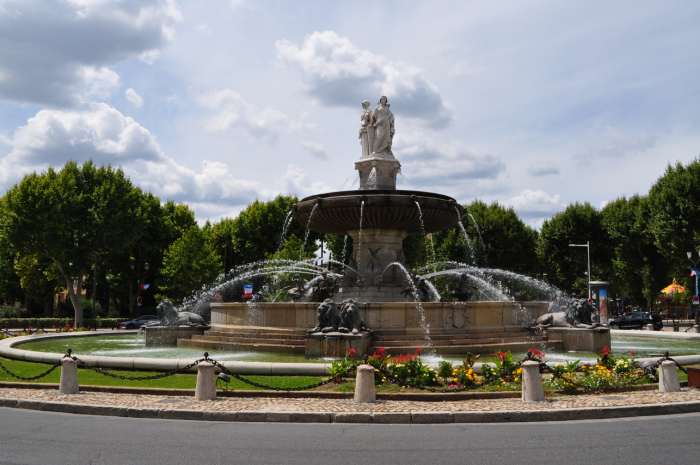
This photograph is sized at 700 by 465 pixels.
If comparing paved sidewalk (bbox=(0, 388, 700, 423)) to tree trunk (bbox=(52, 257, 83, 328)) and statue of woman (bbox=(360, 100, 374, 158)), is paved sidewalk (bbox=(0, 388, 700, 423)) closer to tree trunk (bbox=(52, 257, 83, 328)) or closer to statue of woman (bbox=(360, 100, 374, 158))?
statue of woman (bbox=(360, 100, 374, 158))

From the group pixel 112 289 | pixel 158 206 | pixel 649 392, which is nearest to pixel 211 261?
pixel 158 206

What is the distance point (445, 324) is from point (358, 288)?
5.31 metres

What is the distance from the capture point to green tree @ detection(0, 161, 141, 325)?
39.3m

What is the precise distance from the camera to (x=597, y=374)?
436 inches

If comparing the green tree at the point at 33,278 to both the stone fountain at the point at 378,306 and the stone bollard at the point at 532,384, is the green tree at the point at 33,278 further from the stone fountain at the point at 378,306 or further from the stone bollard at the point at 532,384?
the stone bollard at the point at 532,384

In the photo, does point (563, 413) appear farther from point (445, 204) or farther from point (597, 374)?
point (445, 204)

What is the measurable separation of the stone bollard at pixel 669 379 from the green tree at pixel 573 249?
45542 millimetres

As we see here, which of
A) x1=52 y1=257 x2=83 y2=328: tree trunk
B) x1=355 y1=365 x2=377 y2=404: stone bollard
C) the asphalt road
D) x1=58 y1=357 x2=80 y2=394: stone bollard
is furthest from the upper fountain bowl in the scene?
x1=52 y1=257 x2=83 y2=328: tree trunk

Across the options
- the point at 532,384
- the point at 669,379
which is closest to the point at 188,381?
the point at 532,384

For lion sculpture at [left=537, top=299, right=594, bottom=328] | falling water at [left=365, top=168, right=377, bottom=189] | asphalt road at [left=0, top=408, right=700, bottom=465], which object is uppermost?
falling water at [left=365, top=168, right=377, bottom=189]

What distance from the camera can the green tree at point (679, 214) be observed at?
40.6m

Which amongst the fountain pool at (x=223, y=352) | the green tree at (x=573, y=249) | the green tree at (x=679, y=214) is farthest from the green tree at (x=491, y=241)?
the fountain pool at (x=223, y=352)

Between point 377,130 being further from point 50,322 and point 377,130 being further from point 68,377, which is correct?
point 50,322

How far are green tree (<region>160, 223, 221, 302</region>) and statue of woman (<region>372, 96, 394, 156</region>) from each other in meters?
28.7
